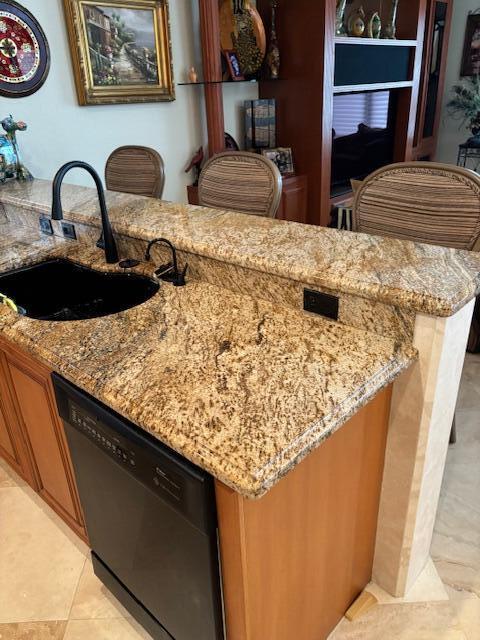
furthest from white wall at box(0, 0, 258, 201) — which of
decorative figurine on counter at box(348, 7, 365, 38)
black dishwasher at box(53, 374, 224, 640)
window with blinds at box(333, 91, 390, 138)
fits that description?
black dishwasher at box(53, 374, 224, 640)

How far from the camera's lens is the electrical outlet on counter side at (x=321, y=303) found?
120cm

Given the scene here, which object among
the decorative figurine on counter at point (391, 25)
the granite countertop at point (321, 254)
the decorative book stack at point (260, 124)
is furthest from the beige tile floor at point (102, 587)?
the decorative figurine on counter at point (391, 25)

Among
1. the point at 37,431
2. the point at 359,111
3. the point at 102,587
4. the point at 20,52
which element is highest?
the point at 20,52

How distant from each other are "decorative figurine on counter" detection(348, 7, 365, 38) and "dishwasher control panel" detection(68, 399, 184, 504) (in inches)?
164

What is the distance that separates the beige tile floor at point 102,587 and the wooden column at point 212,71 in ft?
9.03

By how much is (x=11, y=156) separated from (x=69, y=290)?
4.44ft

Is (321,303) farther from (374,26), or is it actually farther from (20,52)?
(374,26)

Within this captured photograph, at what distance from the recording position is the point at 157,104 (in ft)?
11.8

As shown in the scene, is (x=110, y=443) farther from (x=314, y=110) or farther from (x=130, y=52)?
(x=314, y=110)

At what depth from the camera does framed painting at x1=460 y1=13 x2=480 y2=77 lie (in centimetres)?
546

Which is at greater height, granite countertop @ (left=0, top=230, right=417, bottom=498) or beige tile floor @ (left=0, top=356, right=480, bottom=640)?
granite countertop @ (left=0, top=230, right=417, bottom=498)

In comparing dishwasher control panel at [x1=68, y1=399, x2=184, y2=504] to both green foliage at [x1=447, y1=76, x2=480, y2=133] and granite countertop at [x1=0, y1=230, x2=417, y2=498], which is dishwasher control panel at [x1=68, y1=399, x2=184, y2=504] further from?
green foliage at [x1=447, y1=76, x2=480, y2=133]

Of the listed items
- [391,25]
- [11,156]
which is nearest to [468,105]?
[391,25]

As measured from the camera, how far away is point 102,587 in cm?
158
